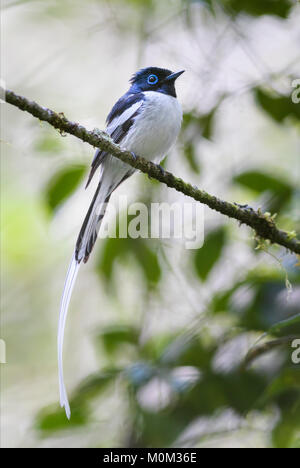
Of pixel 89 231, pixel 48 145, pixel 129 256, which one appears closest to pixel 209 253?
pixel 129 256

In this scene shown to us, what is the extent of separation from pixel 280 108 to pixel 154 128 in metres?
0.79

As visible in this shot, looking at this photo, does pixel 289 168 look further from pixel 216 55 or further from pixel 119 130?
pixel 119 130

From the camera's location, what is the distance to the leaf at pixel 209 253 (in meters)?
3.05

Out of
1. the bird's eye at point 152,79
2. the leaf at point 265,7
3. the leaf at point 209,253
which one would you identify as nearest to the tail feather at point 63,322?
the leaf at point 209,253

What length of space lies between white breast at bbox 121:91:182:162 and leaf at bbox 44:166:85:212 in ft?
1.96

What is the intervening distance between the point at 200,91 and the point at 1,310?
2.66 meters

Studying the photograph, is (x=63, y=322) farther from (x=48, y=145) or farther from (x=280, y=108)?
(x=280, y=108)

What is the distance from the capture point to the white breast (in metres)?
3.49

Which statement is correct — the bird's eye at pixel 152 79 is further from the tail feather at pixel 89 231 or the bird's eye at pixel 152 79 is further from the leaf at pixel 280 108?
the tail feather at pixel 89 231

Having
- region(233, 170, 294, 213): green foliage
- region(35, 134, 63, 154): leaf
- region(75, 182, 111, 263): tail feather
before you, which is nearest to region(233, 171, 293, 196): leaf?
region(233, 170, 294, 213): green foliage

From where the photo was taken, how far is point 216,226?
10.4ft

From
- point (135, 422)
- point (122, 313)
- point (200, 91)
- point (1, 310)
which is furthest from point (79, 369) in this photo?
point (200, 91)

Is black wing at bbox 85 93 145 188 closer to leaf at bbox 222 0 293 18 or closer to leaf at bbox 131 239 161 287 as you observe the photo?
leaf at bbox 131 239 161 287

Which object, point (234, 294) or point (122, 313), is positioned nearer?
point (234, 294)
